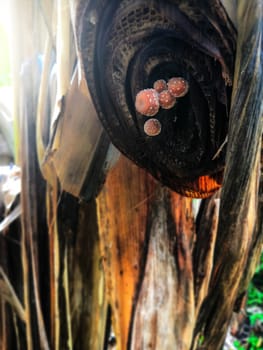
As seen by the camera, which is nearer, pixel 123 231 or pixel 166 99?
pixel 166 99

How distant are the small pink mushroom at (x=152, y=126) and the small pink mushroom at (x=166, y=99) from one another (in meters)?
0.02

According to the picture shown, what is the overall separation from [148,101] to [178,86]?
0.09 feet

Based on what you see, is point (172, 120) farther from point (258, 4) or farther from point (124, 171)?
point (124, 171)

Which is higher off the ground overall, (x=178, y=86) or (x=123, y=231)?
(x=178, y=86)

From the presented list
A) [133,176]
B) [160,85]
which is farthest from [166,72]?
[133,176]

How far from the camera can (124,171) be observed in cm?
67

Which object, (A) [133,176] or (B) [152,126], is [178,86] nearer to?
(B) [152,126]

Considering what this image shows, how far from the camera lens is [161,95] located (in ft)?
1.17

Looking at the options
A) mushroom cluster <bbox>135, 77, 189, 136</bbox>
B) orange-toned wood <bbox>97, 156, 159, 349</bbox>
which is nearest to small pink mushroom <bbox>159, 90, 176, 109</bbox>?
mushroom cluster <bbox>135, 77, 189, 136</bbox>

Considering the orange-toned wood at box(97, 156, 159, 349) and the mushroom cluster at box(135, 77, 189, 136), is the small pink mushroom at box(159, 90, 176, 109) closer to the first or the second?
the mushroom cluster at box(135, 77, 189, 136)

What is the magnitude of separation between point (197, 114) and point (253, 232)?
232 millimetres

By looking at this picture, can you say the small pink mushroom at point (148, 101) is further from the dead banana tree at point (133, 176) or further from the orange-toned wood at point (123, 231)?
the orange-toned wood at point (123, 231)

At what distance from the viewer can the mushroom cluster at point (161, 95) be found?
347 millimetres

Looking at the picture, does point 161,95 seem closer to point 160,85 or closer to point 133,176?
point 160,85
